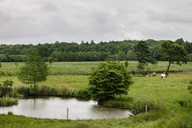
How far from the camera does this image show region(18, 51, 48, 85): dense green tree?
144 ft

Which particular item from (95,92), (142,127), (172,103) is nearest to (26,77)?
(95,92)

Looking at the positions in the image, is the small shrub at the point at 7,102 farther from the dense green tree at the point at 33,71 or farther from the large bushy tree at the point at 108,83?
the large bushy tree at the point at 108,83

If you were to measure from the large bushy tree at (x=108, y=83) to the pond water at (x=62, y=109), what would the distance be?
1788mm

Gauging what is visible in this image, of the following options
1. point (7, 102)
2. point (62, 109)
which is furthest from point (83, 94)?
point (7, 102)

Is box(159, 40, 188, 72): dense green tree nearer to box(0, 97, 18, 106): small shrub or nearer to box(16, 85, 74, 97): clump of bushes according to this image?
box(16, 85, 74, 97): clump of bushes

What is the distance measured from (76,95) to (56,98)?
328cm

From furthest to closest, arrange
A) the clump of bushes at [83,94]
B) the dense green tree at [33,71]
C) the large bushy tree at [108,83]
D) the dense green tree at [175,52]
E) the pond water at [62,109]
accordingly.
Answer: the dense green tree at [175,52] → the dense green tree at [33,71] → the clump of bushes at [83,94] → the large bushy tree at [108,83] → the pond water at [62,109]

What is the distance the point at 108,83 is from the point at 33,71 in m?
15.9

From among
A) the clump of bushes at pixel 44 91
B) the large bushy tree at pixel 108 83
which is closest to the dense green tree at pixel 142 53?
the clump of bushes at pixel 44 91

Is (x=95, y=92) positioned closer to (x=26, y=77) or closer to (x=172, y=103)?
(x=172, y=103)

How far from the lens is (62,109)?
32.2m

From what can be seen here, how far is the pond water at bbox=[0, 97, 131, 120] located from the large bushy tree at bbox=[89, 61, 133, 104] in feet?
5.87

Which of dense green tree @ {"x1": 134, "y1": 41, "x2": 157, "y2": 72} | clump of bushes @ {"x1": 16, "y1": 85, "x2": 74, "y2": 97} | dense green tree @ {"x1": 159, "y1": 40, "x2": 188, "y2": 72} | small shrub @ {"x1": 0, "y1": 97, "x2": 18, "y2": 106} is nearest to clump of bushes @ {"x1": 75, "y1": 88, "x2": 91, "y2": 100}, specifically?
clump of bushes @ {"x1": 16, "y1": 85, "x2": 74, "y2": 97}

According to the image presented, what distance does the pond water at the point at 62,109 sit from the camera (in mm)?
28562
